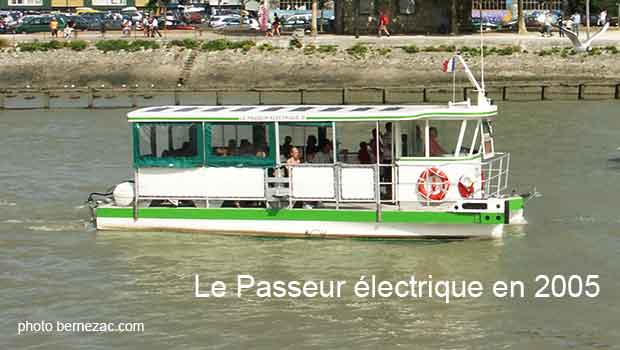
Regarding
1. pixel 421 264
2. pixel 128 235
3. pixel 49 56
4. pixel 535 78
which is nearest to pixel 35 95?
pixel 49 56

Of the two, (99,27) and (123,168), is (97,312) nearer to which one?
(123,168)

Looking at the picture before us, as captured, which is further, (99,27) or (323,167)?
(99,27)

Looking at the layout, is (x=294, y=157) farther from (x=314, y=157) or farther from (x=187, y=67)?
(x=187, y=67)

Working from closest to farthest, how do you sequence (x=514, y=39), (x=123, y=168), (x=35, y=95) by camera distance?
(x=123, y=168) < (x=35, y=95) < (x=514, y=39)

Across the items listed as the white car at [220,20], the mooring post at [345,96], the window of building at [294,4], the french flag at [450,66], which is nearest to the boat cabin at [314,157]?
the french flag at [450,66]

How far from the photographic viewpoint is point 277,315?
21.3 m

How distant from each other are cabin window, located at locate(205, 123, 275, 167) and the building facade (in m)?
48.8

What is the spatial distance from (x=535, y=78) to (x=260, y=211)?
39694 mm

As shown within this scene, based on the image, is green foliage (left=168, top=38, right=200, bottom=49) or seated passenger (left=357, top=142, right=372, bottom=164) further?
green foliage (left=168, top=38, right=200, bottom=49)

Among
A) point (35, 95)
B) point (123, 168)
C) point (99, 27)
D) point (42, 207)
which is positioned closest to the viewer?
point (42, 207)

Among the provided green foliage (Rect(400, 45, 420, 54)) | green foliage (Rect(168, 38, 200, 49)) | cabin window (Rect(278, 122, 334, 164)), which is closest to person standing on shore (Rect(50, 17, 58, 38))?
green foliage (Rect(168, 38, 200, 49))

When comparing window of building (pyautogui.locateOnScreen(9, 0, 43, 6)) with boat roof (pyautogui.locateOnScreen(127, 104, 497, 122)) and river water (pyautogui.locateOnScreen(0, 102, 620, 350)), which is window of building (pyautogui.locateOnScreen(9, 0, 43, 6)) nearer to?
river water (pyautogui.locateOnScreen(0, 102, 620, 350))

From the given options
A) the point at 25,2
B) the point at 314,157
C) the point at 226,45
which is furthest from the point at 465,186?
the point at 25,2

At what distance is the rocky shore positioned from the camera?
64.1 meters
